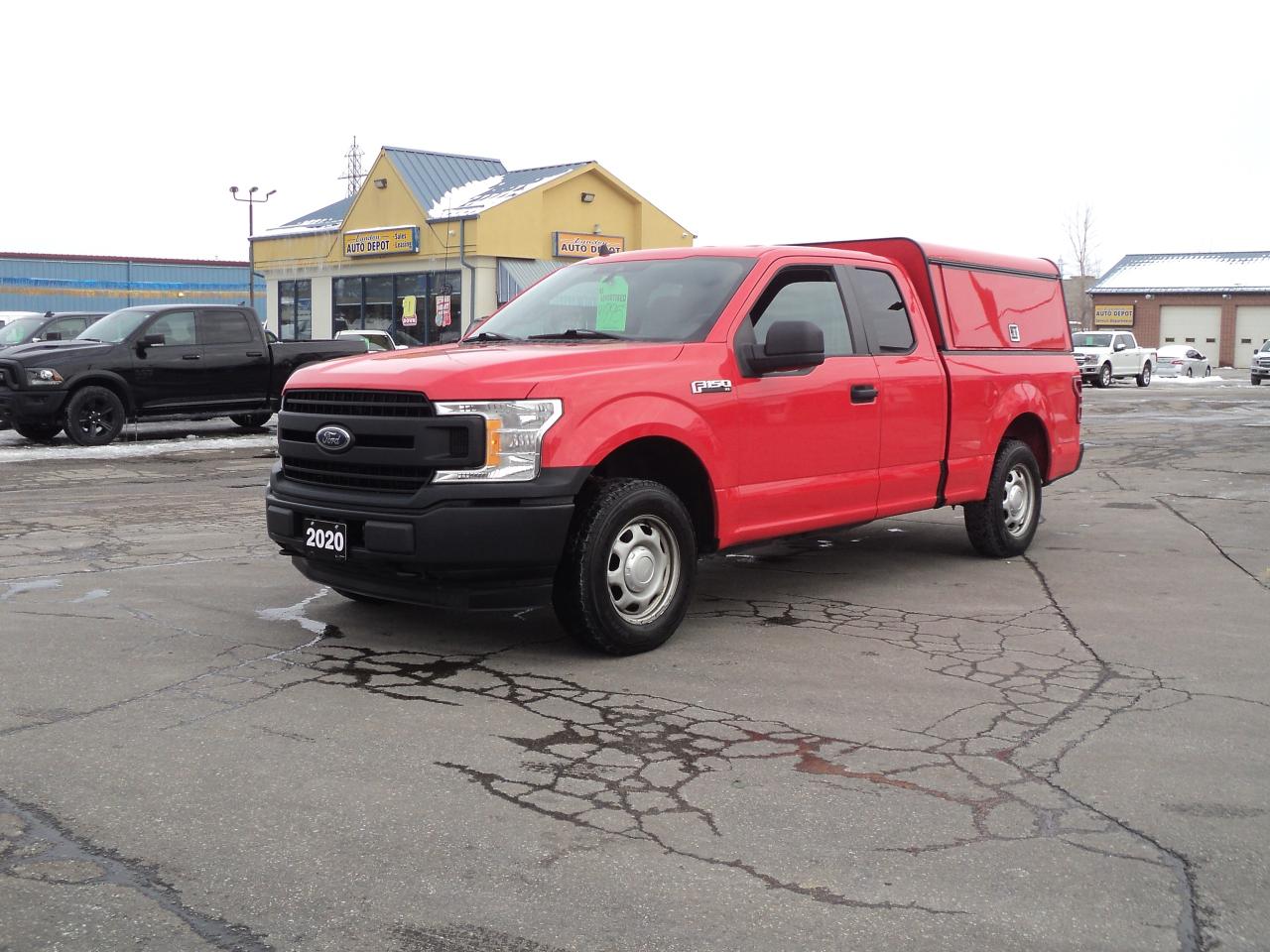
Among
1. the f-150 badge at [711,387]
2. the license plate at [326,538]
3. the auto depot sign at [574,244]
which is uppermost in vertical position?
the auto depot sign at [574,244]

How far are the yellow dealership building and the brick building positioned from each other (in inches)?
1487

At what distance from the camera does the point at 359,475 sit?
5.92 meters

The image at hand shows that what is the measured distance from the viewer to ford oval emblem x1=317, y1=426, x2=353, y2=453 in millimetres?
5891

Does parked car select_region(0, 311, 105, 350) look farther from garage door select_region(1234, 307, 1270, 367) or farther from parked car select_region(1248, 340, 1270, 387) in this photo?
garage door select_region(1234, 307, 1270, 367)

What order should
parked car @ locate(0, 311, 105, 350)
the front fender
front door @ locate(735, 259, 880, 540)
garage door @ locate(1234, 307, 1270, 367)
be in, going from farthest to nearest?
garage door @ locate(1234, 307, 1270, 367), parked car @ locate(0, 311, 105, 350), front door @ locate(735, 259, 880, 540), the front fender

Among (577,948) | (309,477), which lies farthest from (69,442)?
(577,948)

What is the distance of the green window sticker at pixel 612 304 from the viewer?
678cm

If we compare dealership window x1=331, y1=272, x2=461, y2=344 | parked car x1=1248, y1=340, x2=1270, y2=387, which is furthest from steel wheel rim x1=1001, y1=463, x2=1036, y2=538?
parked car x1=1248, y1=340, x2=1270, y2=387

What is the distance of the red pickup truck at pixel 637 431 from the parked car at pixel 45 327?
17.5 metres

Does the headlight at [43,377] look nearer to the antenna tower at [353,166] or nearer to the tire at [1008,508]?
the tire at [1008,508]

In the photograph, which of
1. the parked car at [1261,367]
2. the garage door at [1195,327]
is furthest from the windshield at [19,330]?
the garage door at [1195,327]

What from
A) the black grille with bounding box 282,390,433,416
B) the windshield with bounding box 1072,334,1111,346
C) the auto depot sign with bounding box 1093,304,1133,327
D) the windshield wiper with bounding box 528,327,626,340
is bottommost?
the black grille with bounding box 282,390,433,416

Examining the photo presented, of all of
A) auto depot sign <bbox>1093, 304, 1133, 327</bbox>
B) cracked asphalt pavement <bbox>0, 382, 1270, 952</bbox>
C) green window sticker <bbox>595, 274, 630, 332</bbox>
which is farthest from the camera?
auto depot sign <bbox>1093, 304, 1133, 327</bbox>

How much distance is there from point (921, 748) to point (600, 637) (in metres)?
1.68
